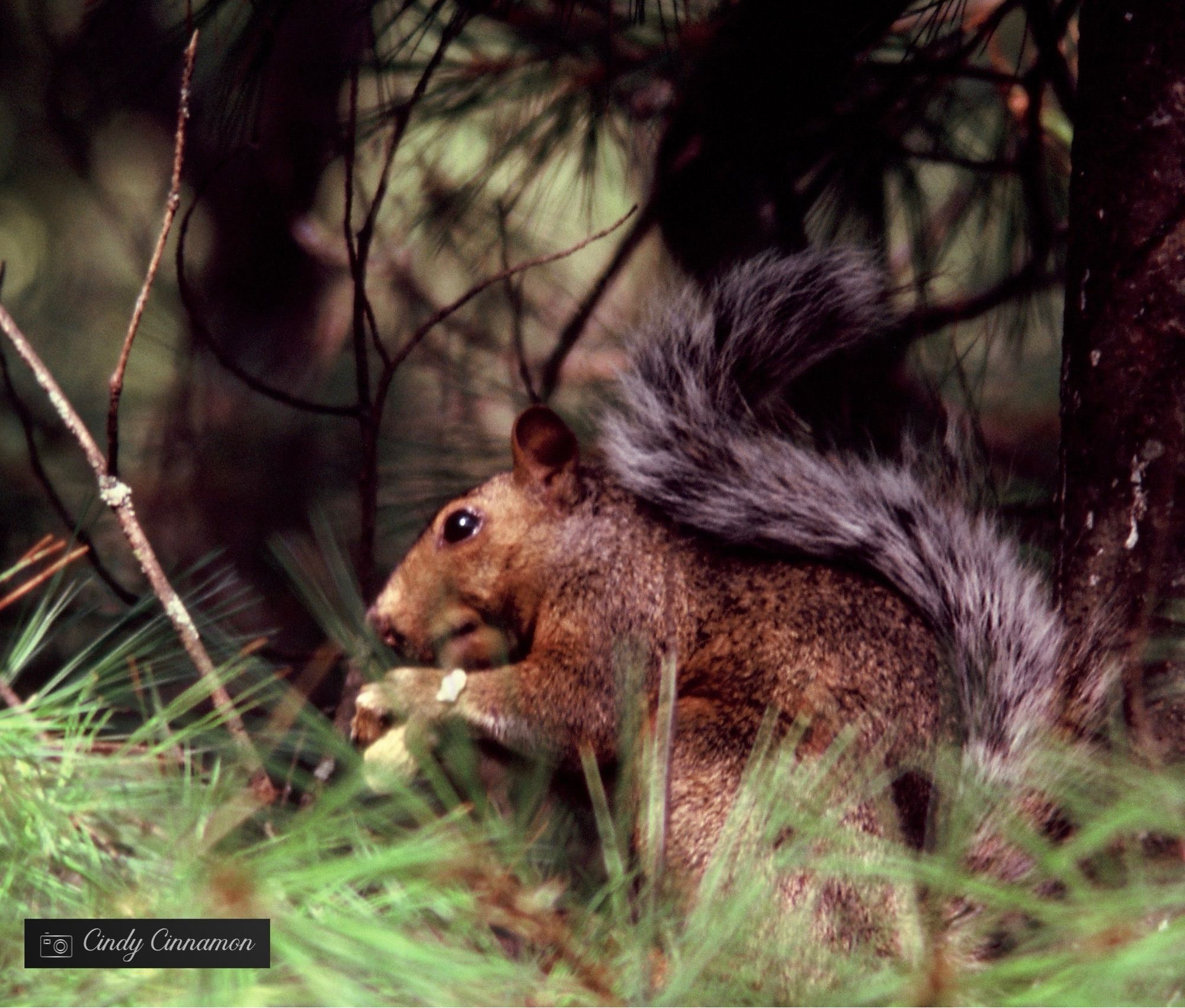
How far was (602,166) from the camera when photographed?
137cm

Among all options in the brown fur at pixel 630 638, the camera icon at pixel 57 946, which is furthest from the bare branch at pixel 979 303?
the camera icon at pixel 57 946

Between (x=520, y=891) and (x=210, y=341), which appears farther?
(x=210, y=341)

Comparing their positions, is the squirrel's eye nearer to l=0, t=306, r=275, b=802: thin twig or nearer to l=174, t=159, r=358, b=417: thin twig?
l=174, t=159, r=358, b=417: thin twig

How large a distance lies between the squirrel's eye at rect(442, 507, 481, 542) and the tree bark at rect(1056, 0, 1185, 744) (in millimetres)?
525

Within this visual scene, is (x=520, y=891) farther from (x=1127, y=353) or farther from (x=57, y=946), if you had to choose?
(x=1127, y=353)

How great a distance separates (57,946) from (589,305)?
81 centimetres

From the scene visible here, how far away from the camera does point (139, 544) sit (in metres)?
0.81

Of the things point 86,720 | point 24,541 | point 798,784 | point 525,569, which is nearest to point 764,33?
point 525,569

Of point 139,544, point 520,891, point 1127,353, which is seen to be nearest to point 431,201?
point 139,544

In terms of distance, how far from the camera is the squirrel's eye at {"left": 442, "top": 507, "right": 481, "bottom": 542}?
1118 millimetres

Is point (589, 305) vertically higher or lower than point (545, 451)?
higher

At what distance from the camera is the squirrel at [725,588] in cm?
93

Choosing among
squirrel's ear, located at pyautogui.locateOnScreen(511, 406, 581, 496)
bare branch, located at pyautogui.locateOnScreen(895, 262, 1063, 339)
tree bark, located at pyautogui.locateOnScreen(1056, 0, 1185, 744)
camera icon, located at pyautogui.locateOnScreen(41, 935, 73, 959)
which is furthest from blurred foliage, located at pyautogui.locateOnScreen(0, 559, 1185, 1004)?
bare branch, located at pyautogui.locateOnScreen(895, 262, 1063, 339)

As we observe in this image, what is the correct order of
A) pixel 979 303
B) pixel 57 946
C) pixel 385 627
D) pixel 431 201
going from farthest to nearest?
pixel 431 201
pixel 979 303
pixel 385 627
pixel 57 946
